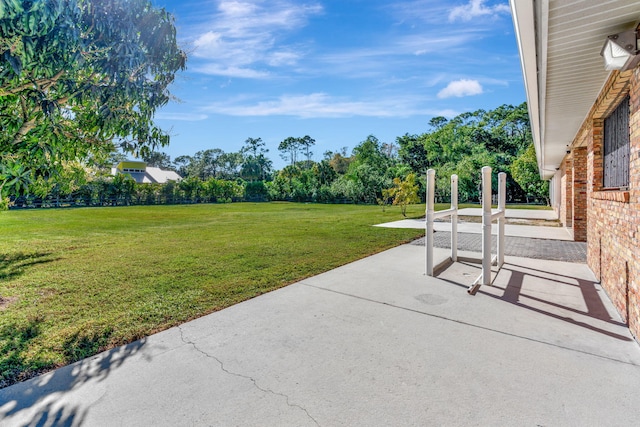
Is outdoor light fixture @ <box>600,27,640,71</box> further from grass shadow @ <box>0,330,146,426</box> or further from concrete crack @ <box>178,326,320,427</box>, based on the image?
grass shadow @ <box>0,330,146,426</box>

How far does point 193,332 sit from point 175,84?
2.84 m

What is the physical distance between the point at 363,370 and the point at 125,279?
4.37 meters

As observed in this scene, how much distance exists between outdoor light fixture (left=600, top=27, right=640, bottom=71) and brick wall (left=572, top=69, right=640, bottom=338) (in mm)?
266

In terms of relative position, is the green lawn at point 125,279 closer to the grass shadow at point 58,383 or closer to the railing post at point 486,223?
the grass shadow at point 58,383

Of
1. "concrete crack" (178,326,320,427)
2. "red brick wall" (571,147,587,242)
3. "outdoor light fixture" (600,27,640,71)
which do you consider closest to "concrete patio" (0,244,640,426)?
"concrete crack" (178,326,320,427)

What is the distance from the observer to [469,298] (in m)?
4.29

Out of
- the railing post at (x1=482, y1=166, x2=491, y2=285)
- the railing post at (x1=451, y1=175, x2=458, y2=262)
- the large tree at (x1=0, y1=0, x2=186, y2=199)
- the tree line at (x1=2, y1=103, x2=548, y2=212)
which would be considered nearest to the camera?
the large tree at (x1=0, y1=0, x2=186, y2=199)

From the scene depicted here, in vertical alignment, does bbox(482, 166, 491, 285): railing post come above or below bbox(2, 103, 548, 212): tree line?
below

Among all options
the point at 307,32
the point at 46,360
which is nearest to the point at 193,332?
the point at 46,360

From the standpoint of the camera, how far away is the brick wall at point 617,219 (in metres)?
2.99

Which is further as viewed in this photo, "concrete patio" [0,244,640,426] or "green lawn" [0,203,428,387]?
"green lawn" [0,203,428,387]

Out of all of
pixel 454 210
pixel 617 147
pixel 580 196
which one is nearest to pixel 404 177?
pixel 580 196

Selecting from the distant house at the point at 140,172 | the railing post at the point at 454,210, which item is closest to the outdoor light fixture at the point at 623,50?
the railing post at the point at 454,210

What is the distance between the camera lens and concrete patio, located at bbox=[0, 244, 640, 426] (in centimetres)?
207
